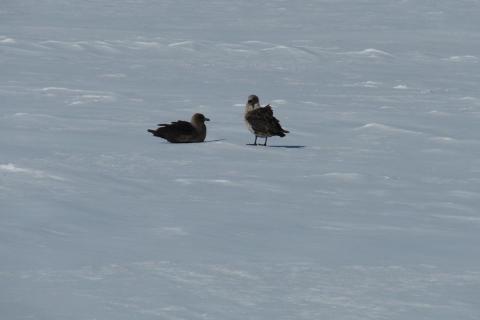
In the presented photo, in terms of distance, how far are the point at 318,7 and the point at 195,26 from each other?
21.8ft

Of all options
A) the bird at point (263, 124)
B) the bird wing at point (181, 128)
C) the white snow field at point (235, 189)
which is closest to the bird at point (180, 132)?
the bird wing at point (181, 128)

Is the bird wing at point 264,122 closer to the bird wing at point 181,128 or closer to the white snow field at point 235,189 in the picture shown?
the white snow field at point 235,189

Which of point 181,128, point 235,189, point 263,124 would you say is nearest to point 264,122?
point 263,124

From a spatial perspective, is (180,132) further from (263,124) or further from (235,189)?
(235,189)

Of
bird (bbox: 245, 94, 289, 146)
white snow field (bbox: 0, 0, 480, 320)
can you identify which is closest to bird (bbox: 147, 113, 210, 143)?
white snow field (bbox: 0, 0, 480, 320)

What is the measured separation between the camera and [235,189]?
8.45m

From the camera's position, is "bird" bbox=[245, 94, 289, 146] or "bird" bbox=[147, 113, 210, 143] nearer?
"bird" bbox=[147, 113, 210, 143]

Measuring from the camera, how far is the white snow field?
5223 millimetres

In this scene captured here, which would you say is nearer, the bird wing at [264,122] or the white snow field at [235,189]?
the white snow field at [235,189]

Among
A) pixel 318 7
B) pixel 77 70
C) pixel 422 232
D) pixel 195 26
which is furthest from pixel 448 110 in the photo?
pixel 318 7

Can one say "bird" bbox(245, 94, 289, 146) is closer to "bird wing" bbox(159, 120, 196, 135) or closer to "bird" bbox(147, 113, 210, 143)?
"bird" bbox(147, 113, 210, 143)

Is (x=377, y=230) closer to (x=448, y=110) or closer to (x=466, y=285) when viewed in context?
(x=466, y=285)

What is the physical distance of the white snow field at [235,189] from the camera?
5223 millimetres

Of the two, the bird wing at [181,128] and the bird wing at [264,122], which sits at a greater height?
the bird wing at [264,122]
